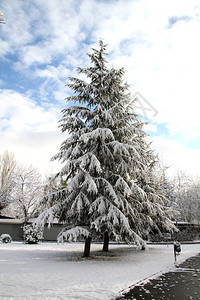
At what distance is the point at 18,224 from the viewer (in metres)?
30.1

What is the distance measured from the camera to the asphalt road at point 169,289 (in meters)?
5.59

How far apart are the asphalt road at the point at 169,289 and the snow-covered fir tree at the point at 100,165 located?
319 centimetres

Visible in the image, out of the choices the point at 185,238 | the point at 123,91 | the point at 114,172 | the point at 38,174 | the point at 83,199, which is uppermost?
the point at 123,91

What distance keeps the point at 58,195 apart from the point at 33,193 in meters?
21.9

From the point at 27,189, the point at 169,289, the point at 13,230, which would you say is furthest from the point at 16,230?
the point at 169,289

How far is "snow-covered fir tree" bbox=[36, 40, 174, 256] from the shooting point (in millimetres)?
10898

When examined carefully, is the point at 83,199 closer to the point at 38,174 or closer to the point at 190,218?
the point at 38,174

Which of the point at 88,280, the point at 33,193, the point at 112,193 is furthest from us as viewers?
the point at 33,193

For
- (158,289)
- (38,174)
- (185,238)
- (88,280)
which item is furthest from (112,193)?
(38,174)

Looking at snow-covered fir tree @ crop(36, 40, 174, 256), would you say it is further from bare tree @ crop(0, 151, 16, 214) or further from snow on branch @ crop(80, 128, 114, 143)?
bare tree @ crop(0, 151, 16, 214)

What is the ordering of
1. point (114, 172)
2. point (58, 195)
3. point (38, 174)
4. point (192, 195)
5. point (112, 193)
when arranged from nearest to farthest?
1. point (112, 193)
2. point (58, 195)
3. point (114, 172)
4. point (38, 174)
5. point (192, 195)

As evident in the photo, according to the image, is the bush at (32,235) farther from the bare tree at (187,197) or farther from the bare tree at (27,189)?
the bare tree at (187,197)

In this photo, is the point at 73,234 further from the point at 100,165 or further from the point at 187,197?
the point at 187,197

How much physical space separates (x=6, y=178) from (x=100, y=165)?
2764 cm
